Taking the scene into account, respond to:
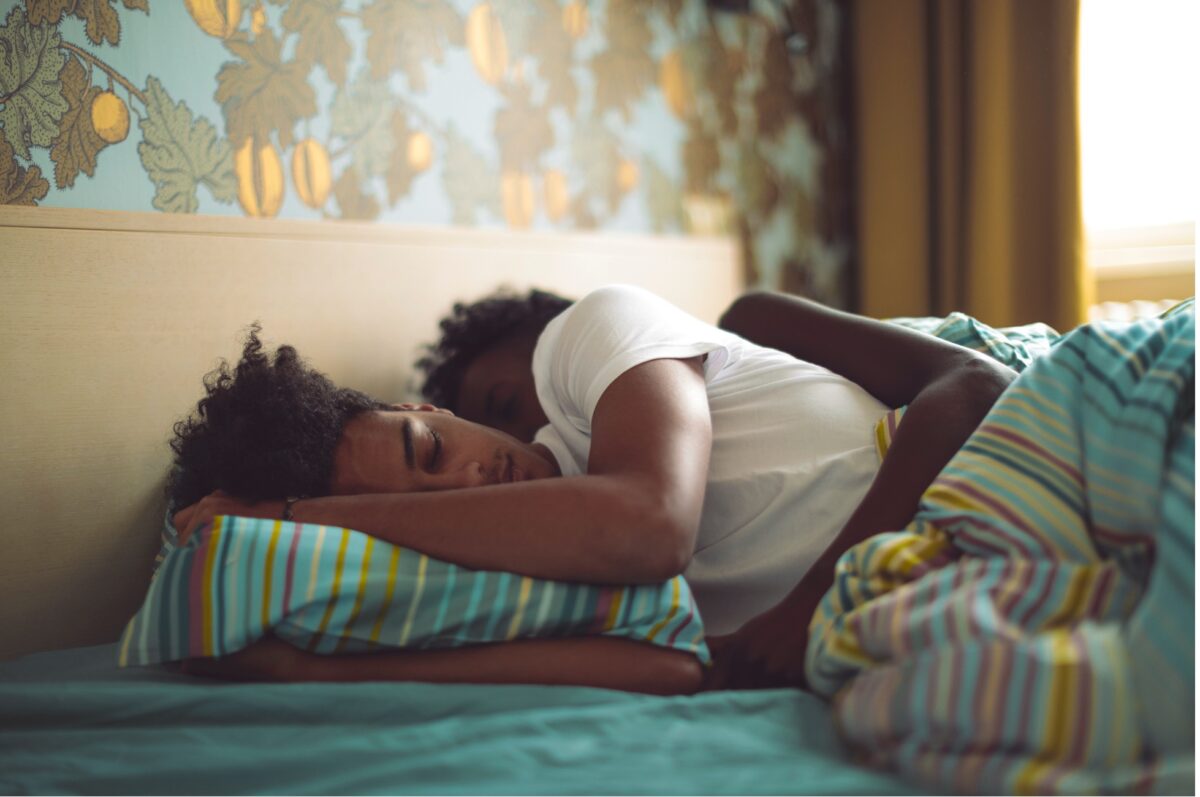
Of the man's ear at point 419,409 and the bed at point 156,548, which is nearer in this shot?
the bed at point 156,548

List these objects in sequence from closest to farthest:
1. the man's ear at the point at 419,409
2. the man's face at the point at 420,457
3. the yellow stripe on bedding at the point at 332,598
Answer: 1. the yellow stripe on bedding at the point at 332,598
2. the man's face at the point at 420,457
3. the man's ear at the point at 419,409

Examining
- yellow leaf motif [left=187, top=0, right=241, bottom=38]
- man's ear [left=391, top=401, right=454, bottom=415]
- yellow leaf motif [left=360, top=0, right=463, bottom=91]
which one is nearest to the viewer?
man's ear [left=391, top=401, right=454, bottom=415]

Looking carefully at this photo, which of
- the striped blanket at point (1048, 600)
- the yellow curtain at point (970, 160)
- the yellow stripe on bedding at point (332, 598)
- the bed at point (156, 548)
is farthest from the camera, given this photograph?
the yellow curtain at point (970, 160)

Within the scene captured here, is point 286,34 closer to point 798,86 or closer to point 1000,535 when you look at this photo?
point 1000,535

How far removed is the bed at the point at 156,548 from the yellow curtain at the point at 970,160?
3.57 ft

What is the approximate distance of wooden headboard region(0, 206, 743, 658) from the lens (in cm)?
121

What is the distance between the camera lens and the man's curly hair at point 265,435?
3.59ft

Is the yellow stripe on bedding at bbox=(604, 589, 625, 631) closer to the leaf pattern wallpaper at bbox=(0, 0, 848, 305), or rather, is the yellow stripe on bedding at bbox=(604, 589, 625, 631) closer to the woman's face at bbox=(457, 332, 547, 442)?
the woman's face at bbox=(457, 332, 547, 442)

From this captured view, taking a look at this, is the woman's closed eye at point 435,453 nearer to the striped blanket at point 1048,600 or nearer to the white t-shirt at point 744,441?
the white t-shirt at point 744,441

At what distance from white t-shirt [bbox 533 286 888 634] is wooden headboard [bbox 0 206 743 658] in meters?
0.48

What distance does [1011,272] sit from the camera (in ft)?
8.63

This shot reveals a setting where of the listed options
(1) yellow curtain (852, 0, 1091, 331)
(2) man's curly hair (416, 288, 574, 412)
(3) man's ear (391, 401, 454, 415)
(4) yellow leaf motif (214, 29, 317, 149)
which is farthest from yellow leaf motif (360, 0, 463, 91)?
(1) yellow curtain (852, 0, 1091, 331)

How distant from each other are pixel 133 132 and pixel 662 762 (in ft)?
3.68

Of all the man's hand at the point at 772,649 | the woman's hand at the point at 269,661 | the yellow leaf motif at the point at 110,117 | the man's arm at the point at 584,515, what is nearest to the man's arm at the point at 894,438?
the man's hand at the point at 772,649
